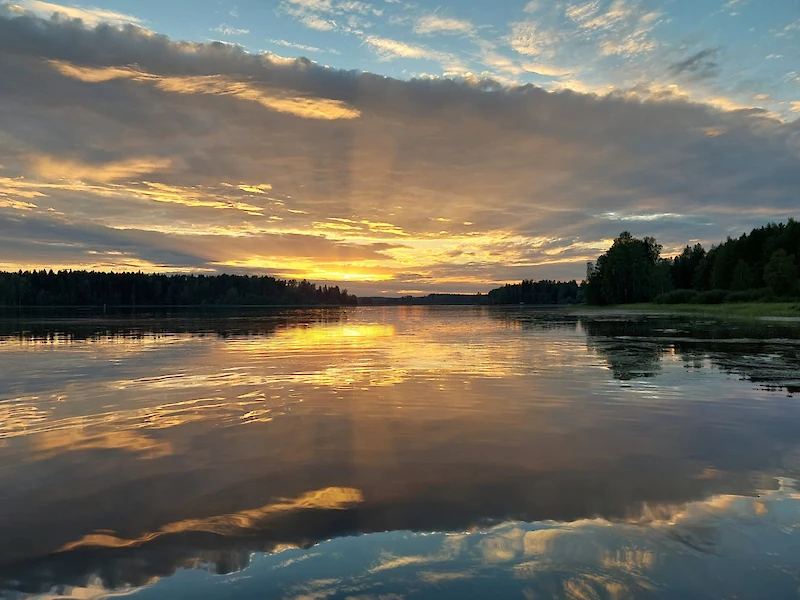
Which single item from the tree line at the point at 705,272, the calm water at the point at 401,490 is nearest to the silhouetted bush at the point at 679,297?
the tree line at the point at 705,272

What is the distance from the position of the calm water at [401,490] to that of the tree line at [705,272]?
107 meters

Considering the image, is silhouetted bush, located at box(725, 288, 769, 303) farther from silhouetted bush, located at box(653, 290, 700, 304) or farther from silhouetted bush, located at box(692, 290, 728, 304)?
silhouetted bush, located at box(653, 290, 700, 304)

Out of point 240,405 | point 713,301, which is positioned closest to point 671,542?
point 240,405

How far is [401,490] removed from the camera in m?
8.73

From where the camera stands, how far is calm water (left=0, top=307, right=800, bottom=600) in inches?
238

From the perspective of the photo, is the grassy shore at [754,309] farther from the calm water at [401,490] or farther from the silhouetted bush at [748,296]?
the calm water at [401,490]

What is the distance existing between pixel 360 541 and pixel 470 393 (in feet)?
37.2

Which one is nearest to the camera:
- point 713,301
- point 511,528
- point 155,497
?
point 511,528

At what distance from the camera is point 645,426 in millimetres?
13086

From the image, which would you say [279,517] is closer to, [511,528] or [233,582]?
[233,582]

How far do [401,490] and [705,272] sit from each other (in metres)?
180

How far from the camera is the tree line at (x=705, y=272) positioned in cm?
10850

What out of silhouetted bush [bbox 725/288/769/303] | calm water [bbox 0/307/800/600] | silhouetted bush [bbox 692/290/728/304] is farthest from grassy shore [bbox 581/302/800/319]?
calm water [bbox 0/307/800/600]

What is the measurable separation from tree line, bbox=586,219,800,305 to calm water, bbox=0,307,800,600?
107 metres
